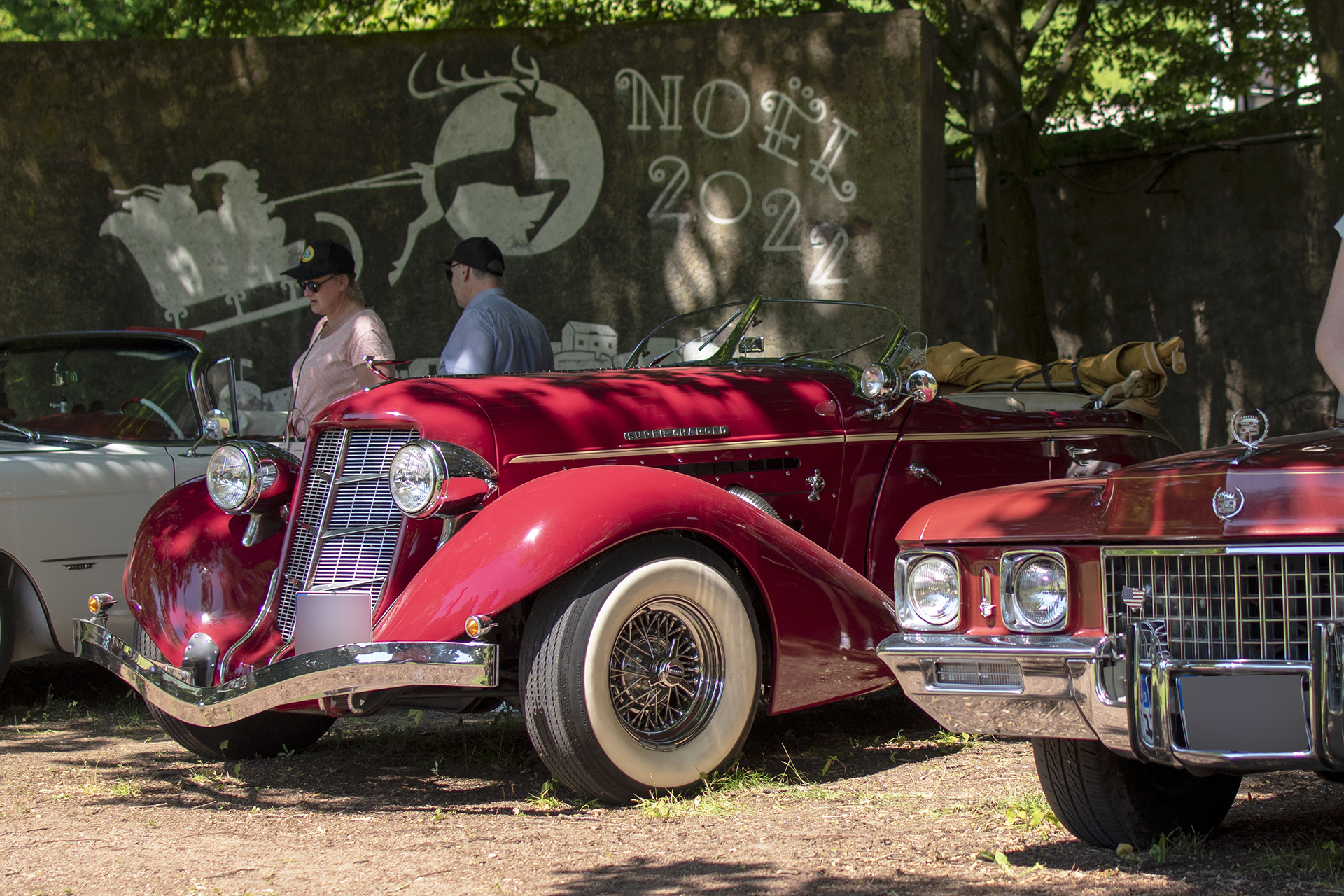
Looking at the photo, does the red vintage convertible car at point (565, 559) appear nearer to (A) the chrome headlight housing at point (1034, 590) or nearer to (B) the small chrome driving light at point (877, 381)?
(B) the small chrome driving light at point (877, 381)

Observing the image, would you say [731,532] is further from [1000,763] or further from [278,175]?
[278,175]

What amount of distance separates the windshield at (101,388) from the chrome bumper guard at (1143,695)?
4.15m

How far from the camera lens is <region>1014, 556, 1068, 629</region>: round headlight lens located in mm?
2939

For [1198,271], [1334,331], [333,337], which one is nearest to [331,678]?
[333,337]

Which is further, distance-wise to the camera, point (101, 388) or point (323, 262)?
point (101, 388)

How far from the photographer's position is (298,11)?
13.2 m

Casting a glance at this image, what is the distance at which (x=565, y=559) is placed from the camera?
3.64 meters

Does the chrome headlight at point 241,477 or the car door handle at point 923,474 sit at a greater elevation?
the chrome headlight at point 241,477

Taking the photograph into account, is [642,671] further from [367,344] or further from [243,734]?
[367,344]

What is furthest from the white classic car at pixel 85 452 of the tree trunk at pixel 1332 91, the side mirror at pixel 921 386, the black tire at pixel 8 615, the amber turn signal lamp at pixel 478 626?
the tree trunk at pixel 1332 91

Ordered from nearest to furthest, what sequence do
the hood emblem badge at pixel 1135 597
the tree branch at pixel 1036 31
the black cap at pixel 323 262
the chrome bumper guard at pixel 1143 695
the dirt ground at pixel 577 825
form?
the chrome bumper guard at pixel 1143 695 < the hood emblem badge at pixel 1135 597 < the dirt ground at pixel 577 825 < the black cap at pixel 323 262 < the tree branch at pixel 1036 31

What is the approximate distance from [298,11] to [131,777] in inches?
416

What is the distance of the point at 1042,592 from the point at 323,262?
3737 millimetres

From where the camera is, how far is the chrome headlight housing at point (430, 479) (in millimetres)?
3906
